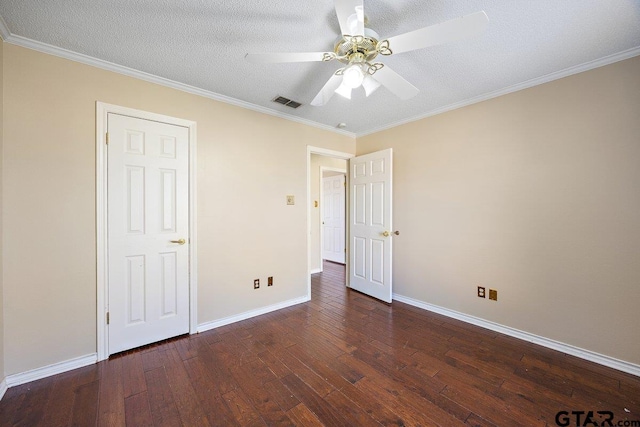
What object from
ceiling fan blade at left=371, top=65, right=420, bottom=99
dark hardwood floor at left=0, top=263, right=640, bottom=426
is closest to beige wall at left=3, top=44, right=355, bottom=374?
dark hardwood floor at left=0, top=263, right=640, bottom=426

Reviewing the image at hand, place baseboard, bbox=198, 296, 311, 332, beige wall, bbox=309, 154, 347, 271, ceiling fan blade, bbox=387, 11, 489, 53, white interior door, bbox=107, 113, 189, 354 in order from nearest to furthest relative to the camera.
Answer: ceiling fan blade, bbox=387, 11, 489, 53, white interior door, bbox=107, 113, 189, 354, baseboard, bbox=198, 296, 311, 332, beige wall, bbox=309, 154, 347, 271

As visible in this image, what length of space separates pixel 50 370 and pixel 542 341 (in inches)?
159

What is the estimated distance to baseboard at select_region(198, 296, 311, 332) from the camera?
2562 mm

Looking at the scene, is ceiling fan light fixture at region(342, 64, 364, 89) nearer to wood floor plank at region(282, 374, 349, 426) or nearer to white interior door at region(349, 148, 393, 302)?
white interior door at region(349, 148, 393, 302)

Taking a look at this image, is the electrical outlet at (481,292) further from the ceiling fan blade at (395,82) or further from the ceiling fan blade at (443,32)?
the ceiling fan blade at (443,32)

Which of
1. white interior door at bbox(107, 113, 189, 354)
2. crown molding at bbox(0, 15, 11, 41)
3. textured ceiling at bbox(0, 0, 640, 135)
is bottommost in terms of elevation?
white interior door at bbox(107, 113, 189, 354)

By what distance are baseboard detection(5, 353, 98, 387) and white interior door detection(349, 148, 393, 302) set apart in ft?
9.68

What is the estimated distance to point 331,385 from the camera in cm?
176

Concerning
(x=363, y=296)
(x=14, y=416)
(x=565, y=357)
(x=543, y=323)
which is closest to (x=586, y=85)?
(x=543, y=323)

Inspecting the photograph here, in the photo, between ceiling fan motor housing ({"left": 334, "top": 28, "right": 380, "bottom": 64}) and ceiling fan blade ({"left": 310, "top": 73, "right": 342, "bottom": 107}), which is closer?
ceiling fan motor housing ({"left": 334, "top": 28, "right": 380, "bottom": 64})

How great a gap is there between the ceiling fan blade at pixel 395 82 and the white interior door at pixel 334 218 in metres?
3.74

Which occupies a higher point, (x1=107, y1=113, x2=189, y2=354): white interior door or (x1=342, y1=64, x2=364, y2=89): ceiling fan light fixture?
(x1=342, y1=64, x2=364, y2=89): ceiling fan light fixture

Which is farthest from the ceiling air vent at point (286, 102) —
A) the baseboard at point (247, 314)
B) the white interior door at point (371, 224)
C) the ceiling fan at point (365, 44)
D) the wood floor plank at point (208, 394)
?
the wood floor plank at point (208, 394)

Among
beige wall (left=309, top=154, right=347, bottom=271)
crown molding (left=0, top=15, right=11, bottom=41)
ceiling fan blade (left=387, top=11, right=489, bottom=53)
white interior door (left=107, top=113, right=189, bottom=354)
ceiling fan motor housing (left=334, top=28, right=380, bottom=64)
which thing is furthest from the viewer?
beige wall (left=309, top=154, right=347, bottom=271)
